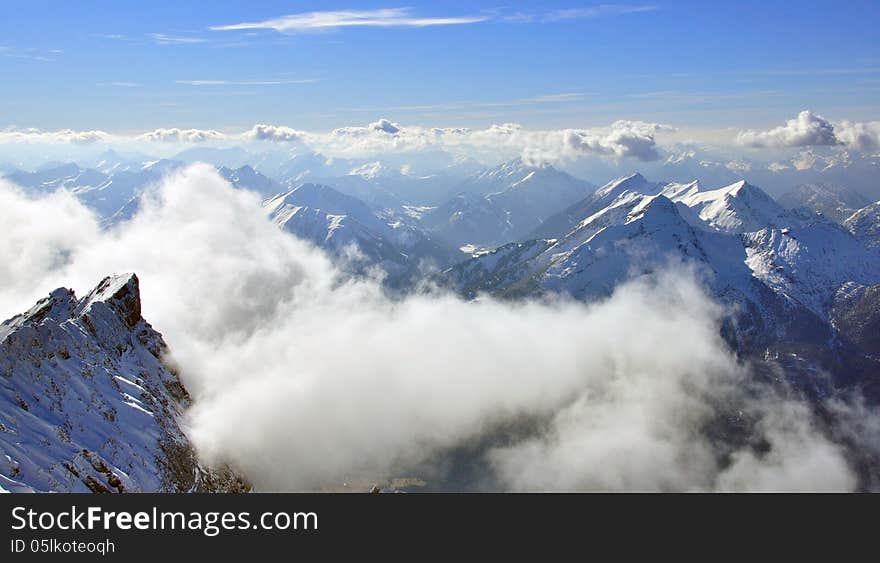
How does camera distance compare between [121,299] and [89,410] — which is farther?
[121,299]

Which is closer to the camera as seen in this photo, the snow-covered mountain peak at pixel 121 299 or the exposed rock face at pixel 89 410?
the exposed rock face at pixel 89 410

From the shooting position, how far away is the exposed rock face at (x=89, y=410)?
76938 mm

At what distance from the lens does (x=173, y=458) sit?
101125 millimetres

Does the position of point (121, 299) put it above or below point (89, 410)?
above

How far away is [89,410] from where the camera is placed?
3733 inches

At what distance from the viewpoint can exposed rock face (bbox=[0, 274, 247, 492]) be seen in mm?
76938

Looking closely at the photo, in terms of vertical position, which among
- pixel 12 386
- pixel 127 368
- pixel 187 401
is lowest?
pixel 187 401

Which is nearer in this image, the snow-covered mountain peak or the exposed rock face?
the exposed rock face
